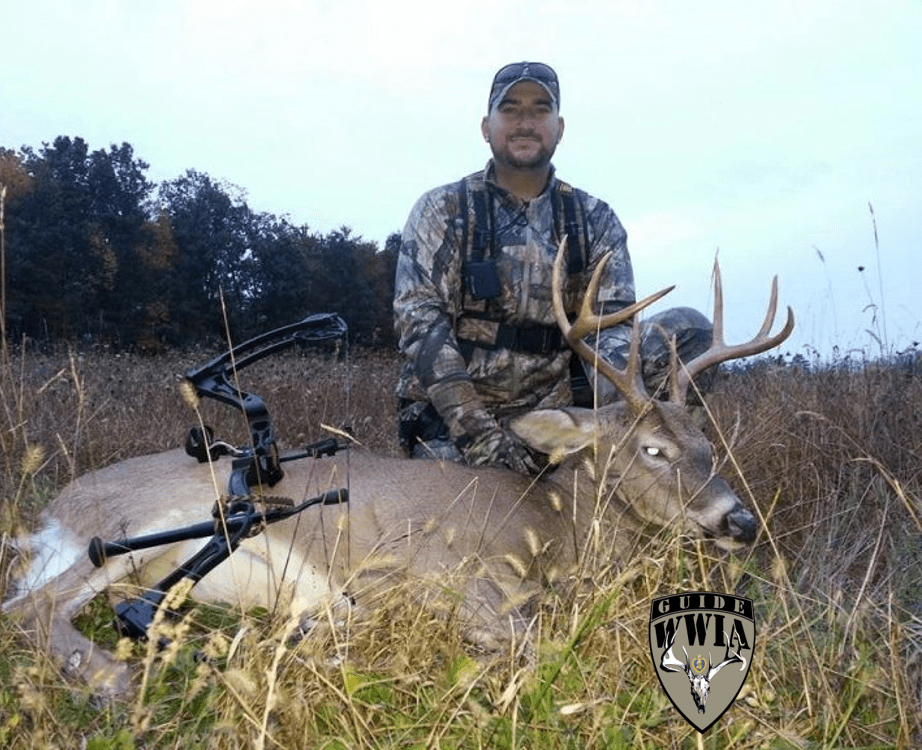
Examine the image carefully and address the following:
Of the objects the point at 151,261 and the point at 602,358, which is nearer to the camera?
the point at 602,358

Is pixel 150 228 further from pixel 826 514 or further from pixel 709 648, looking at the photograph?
pixel 709 648

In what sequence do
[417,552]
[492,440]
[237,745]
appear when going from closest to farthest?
[237,745]
[417,552]
[492,440]

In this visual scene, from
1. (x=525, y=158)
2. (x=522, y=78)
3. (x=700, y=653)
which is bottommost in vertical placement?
(x=700, y=653)

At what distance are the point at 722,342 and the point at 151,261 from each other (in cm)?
2187

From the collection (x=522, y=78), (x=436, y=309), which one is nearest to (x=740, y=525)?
(x=436, y=309)

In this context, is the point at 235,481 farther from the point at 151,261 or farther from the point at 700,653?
the point at 151,261

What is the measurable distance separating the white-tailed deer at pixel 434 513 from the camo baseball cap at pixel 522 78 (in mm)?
1986

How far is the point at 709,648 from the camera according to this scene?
240 centimetres

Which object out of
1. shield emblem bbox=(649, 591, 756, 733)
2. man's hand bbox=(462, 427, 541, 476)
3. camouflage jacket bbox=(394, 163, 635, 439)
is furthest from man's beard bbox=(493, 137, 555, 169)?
shield emblem bbox=(649, 591, 756, 733)

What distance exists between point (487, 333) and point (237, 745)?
3759mm

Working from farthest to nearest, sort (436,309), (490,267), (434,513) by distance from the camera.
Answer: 1. (490,267)
2. (436,309)
3. (434,513)

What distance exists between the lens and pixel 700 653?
7.77 ft

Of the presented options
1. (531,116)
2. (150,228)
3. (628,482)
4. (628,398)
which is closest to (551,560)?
(628,482)

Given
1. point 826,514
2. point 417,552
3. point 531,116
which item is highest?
point 531,116
